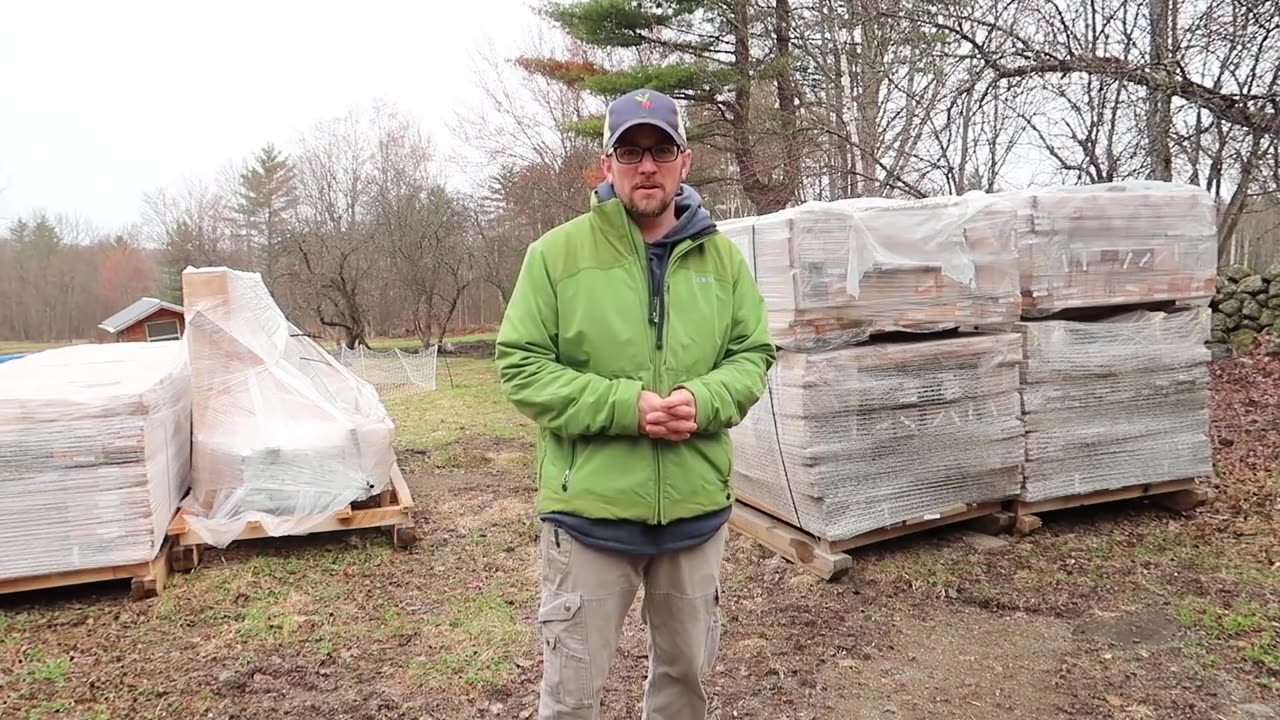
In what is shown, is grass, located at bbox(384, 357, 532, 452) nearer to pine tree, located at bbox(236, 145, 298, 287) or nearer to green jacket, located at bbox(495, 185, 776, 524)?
green jacket, located at bbox(495, 185, 776, 524)

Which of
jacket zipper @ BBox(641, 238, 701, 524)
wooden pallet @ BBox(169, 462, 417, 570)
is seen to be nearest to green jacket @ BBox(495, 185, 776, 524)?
jacket zipper @ BBox(641, 238, 701, 524)

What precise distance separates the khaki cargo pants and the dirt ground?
98 centimetres

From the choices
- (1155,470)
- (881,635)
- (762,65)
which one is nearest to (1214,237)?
(1155,470)

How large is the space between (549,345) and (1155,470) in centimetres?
441

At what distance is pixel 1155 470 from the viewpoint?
14.9ft

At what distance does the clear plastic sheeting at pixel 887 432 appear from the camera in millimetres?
3828

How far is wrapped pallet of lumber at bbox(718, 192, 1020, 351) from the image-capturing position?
382 cm

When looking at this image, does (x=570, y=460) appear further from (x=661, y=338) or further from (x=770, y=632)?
(x=770, y=632)

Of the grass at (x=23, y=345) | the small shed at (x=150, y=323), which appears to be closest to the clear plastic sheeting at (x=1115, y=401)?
the small shed at (x=150, y=323)

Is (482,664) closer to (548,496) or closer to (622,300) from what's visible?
(548,496)

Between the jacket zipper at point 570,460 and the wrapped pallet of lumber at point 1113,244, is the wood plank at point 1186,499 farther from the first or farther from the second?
the jacket zipper at point 570,460

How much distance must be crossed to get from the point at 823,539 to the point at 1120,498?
206cm

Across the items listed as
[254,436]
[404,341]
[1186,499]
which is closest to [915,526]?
[1186,499]

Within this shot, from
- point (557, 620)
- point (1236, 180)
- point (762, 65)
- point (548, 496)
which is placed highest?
point (762, 65)
